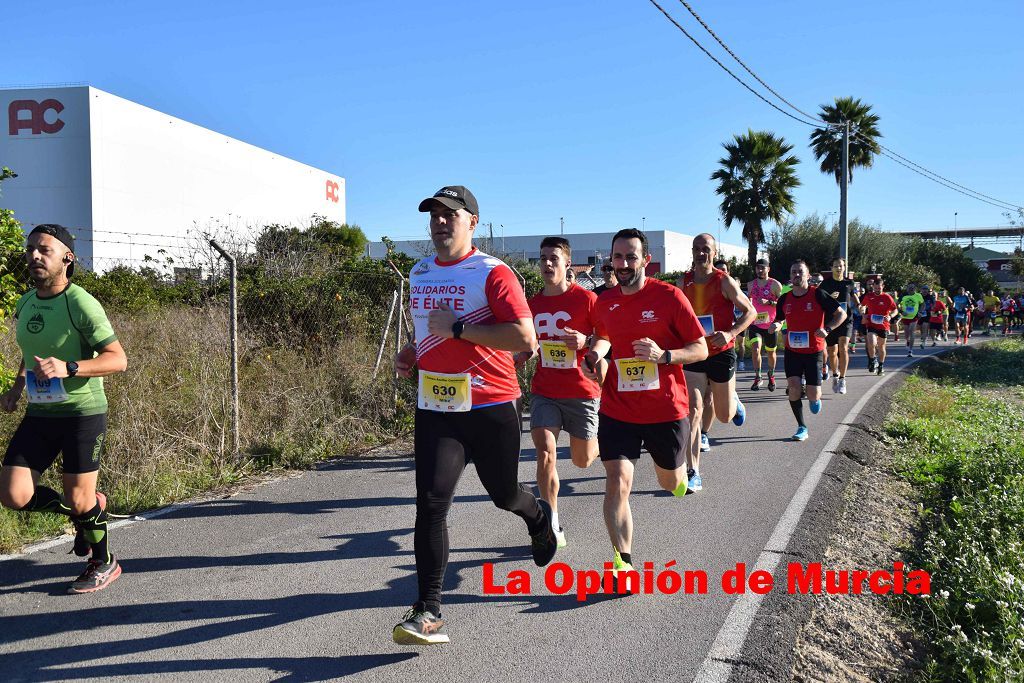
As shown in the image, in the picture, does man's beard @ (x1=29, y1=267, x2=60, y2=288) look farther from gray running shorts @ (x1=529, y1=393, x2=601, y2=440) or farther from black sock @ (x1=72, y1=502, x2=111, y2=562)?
gray running shorts @ (x1=529, y1=393, x2=601, y2=440)

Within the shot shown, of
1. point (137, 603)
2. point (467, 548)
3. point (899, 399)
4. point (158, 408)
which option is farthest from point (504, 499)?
point (899, 399)

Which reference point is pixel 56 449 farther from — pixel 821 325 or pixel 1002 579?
pixel 821 325

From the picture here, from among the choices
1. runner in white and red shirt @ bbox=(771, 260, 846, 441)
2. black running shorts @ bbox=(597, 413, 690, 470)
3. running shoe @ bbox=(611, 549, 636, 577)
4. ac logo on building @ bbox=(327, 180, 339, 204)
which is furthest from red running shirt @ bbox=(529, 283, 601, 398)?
ac logo on building @ bbox=(327, 180, 339, 204)

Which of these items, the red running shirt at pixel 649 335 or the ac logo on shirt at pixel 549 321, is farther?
the ac logo on shirt at pixel 549 321

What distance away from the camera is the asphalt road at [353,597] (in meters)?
3.51

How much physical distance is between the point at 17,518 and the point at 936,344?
26227 millimetres

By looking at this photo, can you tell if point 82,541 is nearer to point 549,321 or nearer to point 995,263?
point 549,321

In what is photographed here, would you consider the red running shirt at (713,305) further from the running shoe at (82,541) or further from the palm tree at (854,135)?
the palm tree at (854,135)

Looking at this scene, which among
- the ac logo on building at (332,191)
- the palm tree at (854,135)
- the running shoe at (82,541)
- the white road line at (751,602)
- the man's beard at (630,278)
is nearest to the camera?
the white road line at (751,602)

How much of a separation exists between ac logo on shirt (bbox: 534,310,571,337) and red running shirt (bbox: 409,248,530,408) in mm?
1653

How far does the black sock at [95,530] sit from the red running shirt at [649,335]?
284 centimetres

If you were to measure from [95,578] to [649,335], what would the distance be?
338 centimetres

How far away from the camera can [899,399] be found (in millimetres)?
12344

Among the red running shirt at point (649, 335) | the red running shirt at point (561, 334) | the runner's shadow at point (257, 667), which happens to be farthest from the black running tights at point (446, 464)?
the red running shirt at point (561, 334)
